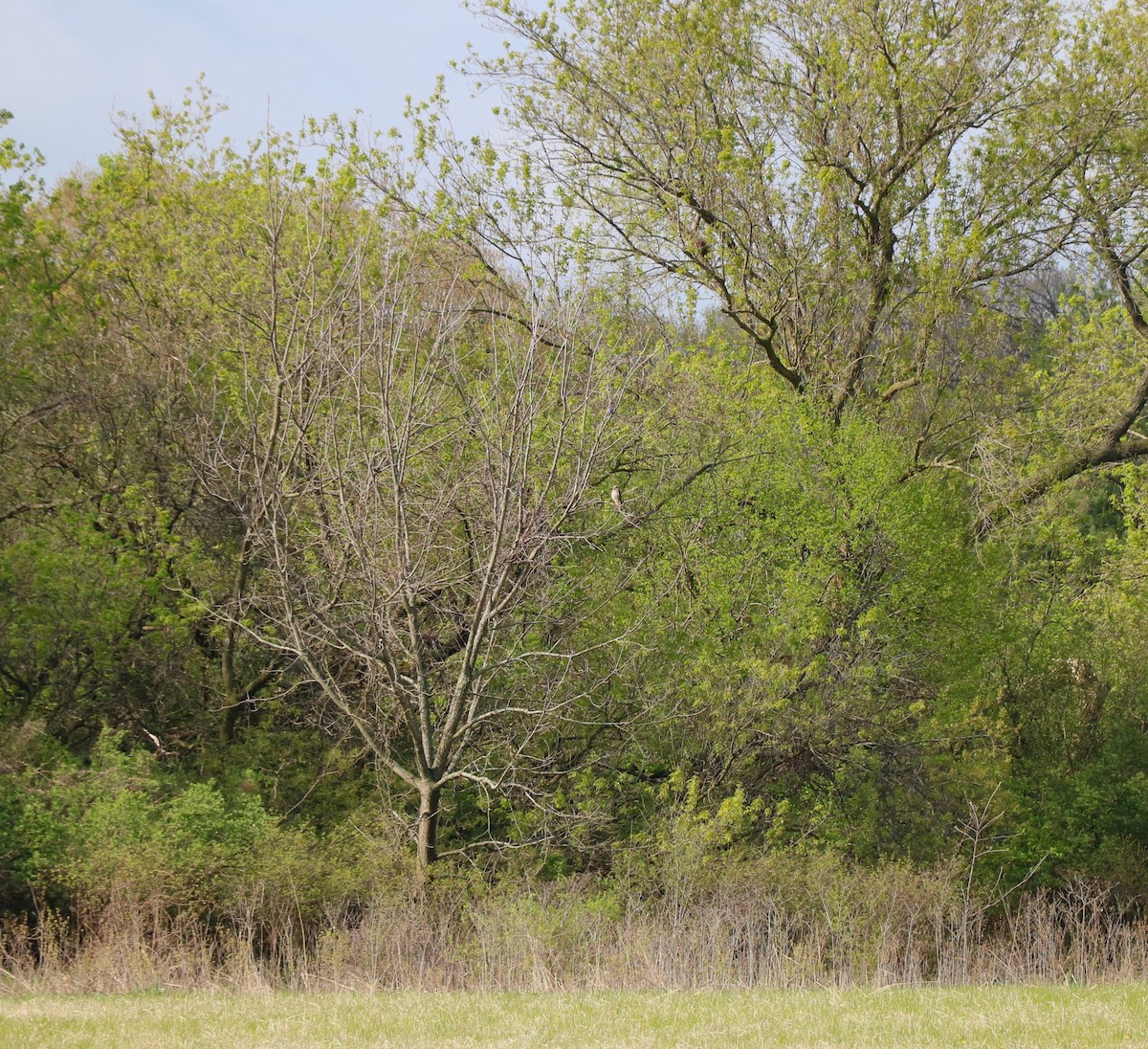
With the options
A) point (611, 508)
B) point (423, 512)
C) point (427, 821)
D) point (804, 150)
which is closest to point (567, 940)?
point (427, 821)

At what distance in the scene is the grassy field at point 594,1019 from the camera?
678 cm

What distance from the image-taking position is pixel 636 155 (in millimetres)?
19500

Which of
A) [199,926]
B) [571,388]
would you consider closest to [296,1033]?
[199,926]

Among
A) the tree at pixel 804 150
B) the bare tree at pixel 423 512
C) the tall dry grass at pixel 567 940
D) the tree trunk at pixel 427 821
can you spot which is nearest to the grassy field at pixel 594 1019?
the tall dry grass at pixel 567 940

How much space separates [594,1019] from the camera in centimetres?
730

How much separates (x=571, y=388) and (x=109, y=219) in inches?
374

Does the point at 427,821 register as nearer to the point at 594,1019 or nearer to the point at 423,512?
the point at 423,512

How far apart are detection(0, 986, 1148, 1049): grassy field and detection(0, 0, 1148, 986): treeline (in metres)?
1.78

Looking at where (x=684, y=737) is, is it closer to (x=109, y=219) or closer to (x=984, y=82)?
(x=984, y=82)

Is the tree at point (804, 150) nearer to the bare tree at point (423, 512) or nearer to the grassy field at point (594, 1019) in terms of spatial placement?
the bare tree at point (423, 512)

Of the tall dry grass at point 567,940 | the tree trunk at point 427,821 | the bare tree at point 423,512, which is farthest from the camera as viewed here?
the tree trunk at point 427,821

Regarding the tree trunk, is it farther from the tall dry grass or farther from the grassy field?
the grassy field

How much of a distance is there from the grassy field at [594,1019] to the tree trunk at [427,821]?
10.8ft

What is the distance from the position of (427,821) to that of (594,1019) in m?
4.84
